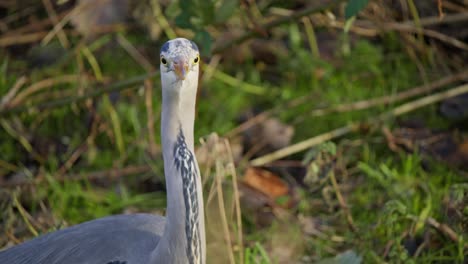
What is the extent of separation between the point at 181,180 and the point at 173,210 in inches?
4.1

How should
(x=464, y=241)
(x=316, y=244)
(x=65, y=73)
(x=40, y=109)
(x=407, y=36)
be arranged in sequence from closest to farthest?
1. (x=464, y=241)
2. (x=316, y=244)
3. (x=40, y=109)
4. (x=407, y=36)
5. (x=65, y=73)

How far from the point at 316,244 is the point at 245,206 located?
449 millimetres

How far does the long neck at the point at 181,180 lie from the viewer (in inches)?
95.7

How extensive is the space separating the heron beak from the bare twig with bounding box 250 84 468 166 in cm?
185

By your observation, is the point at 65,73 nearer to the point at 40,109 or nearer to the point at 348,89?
the point at 40,109

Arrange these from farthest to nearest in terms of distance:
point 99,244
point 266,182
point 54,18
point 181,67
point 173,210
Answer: point 54,18, point 266,182, point 99,244, point 173,210, point 181,67

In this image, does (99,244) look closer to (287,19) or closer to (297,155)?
(287,19)

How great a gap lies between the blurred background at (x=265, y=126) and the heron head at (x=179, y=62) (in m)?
0.62

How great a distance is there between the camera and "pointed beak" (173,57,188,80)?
2352 mm

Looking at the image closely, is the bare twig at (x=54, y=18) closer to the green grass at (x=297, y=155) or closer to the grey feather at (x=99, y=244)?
the green grass at (x=297, y=155)

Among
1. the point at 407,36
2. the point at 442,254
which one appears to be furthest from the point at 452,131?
the point at 442,254

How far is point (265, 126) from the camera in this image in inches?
178

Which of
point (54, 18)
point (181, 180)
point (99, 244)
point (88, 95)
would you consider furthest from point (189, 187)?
point (54, 18)

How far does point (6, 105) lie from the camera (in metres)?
4.36
